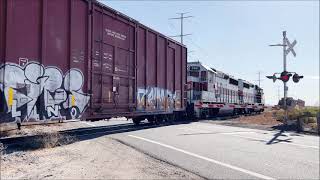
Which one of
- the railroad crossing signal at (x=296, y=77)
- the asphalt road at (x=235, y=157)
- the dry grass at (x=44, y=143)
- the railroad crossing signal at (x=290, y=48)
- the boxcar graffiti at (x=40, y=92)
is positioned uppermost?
the railroad crossing signal at (x=290, y=48)

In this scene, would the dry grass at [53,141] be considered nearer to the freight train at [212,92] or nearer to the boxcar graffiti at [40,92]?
the boxcar graffiti at [40,92]

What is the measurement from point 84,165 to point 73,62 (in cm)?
495

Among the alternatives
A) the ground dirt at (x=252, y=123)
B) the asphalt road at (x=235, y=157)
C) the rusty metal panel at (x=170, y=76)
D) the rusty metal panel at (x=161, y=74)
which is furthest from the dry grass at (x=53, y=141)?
the ground dirt at (x=252, y=123)

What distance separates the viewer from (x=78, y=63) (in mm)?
11477

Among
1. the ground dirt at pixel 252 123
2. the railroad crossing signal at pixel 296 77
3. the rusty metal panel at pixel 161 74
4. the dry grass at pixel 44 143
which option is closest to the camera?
→ the dry grass at pixel 44 143

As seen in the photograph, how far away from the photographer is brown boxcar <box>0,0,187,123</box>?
926 cm

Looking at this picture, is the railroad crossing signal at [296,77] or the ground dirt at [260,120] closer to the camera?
the railroad crossing signal at [296,77]

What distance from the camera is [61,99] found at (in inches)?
425

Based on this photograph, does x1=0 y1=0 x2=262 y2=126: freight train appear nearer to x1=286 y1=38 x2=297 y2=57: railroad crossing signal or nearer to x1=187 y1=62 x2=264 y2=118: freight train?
x1=187 y1=62 x2=264 y2=118: freight train

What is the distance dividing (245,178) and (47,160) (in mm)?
3896

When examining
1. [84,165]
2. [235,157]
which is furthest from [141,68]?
[84,165]

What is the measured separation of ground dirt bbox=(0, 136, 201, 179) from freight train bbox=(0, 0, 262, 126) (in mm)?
1873

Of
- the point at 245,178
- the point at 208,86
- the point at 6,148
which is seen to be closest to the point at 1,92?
the point at 6,148

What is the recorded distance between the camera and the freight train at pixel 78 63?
30.5 ft
